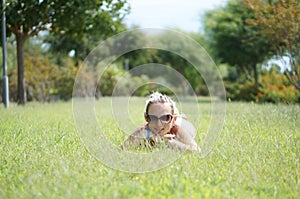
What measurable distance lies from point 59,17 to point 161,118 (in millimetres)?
9519

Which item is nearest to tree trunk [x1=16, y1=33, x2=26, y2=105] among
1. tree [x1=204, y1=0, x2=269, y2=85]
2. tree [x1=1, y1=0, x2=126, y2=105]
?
tree [x1=1, y1=0, x2=126, y2=105]

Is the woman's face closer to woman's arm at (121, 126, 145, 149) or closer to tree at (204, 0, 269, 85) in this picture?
woman's arm at (121, 126, 145, 149)

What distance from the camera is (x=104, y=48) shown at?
6.00 m

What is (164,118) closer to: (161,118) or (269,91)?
(161,118)

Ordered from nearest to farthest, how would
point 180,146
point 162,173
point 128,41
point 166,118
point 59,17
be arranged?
point 162,173
point 180,146
point 166,118
point 128,41
point 59,17

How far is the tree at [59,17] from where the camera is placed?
12.4 metres

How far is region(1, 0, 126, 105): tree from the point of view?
12.4 metres

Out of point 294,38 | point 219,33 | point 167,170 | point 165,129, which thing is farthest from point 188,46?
→ point 219,33

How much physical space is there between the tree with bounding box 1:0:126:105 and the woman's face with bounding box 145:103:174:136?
808cm

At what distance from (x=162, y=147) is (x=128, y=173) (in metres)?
1.04

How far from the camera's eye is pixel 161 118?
4.71 m

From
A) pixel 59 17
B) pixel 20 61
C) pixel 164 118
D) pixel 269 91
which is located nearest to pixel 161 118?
pixel 164 118

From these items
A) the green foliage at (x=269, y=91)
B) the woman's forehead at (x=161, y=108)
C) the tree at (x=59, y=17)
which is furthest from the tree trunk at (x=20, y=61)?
the woman's forehead at (x=161, y=108)

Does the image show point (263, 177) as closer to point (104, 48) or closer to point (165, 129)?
point (165, 129)
